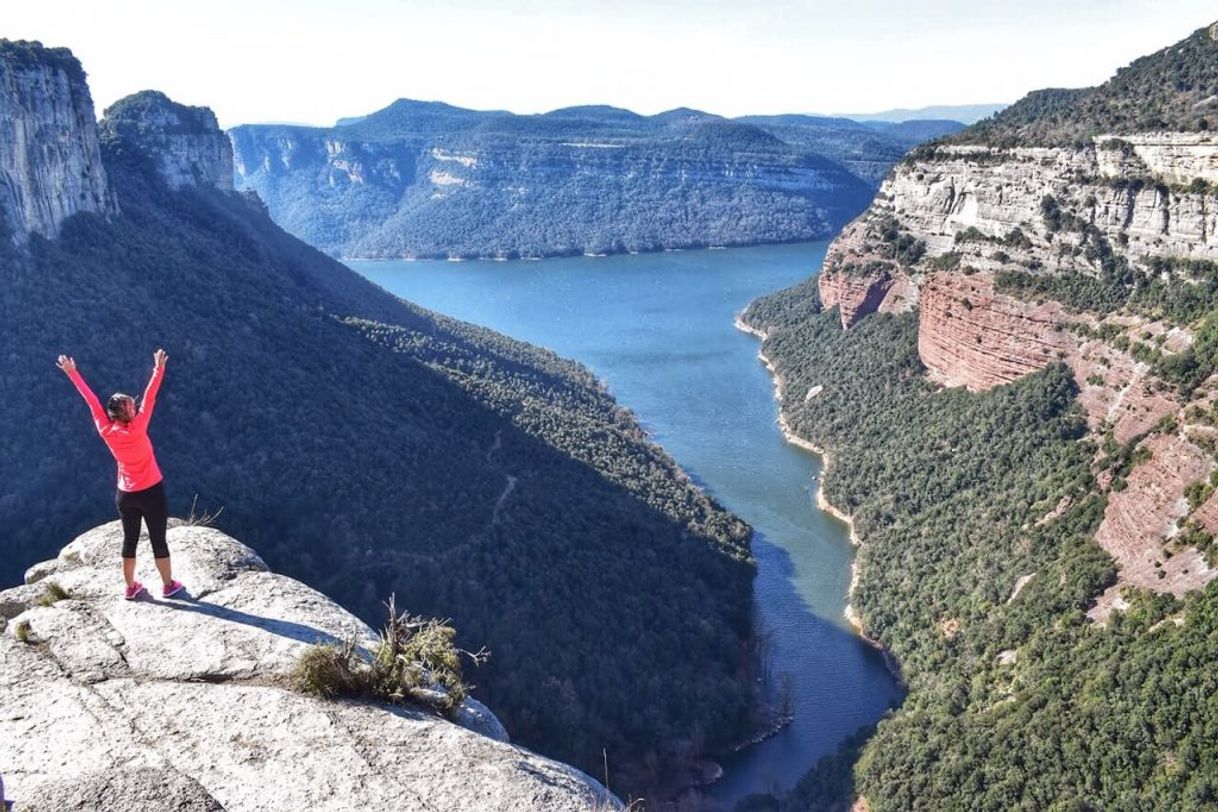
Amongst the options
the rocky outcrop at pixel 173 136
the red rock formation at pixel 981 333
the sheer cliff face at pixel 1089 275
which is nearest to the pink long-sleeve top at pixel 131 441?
the sheer cliff face at pixel 1089 275

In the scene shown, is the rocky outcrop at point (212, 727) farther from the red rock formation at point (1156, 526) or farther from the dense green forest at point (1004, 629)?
the red rock formation at point (1156, 526)

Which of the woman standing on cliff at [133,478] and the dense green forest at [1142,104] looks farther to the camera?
the dense green forest at [1142,104]

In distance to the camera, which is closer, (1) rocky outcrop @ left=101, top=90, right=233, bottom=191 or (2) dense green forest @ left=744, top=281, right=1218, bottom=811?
(2) dense green forest @ left=744, top=281, right=1218, bottom=811

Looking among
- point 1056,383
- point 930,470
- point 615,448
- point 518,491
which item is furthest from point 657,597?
point 1056,383

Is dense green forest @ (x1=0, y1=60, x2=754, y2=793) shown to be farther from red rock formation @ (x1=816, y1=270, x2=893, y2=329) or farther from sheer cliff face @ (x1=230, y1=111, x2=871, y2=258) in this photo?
sheer cliff face @ (x1=230, y1=111, x2=871, y2=258)

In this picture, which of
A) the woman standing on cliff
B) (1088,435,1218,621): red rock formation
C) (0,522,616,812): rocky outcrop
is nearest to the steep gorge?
(1088,435,1218,621): red rock formation
